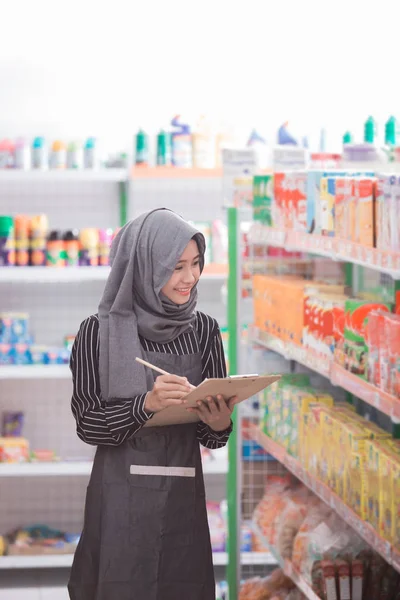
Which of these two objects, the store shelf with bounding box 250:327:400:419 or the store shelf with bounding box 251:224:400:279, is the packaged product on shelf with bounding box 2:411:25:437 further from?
the store shelf with bounding box 251:224:400:279

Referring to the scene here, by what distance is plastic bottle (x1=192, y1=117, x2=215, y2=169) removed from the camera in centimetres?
632

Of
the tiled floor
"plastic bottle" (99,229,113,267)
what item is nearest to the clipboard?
"plastic bottle" (99,229,113,267)

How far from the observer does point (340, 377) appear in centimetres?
351

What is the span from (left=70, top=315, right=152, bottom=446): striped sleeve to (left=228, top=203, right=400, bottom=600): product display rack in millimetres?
706

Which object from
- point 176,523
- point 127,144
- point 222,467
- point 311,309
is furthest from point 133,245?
point 127,144

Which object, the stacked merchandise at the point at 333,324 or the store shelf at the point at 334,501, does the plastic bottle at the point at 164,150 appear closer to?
the stacked merchandise at the point at 333,324

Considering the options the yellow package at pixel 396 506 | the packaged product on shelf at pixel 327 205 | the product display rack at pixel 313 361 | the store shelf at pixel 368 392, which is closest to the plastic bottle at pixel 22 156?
the product display rack at pixel 313 361

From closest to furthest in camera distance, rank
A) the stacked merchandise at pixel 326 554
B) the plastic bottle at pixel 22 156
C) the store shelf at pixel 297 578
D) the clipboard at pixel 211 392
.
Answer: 1. the clipboard at pixel 211 392
2. the stacked merchandise at pixel 326 554
3. the store shelf at pixel 297 578
4. the plastic bottle at pixel 22 156

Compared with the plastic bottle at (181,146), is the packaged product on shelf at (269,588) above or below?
below

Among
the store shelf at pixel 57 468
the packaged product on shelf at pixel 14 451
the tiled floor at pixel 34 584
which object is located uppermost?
the packaged product on shelf at pixel 14 451

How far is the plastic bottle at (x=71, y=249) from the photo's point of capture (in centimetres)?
620

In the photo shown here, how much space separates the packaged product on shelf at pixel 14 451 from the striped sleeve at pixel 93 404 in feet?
10.3

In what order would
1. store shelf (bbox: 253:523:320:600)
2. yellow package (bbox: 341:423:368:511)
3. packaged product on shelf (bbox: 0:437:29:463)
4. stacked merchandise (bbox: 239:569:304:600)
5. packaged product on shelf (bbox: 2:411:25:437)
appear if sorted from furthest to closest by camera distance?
packaged product on shelf (bbox: 2:411:25:437), packaged product on shelf (bbox: 0:437:29:463), stacked merchandise (bbox: 239:569:304:600), store shelf (bbox: 253:523:320:600), yellow package (bbox: 341:423:368:511)

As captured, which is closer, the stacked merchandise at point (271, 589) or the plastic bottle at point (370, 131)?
the stacked merchandise at point (271, 589)
